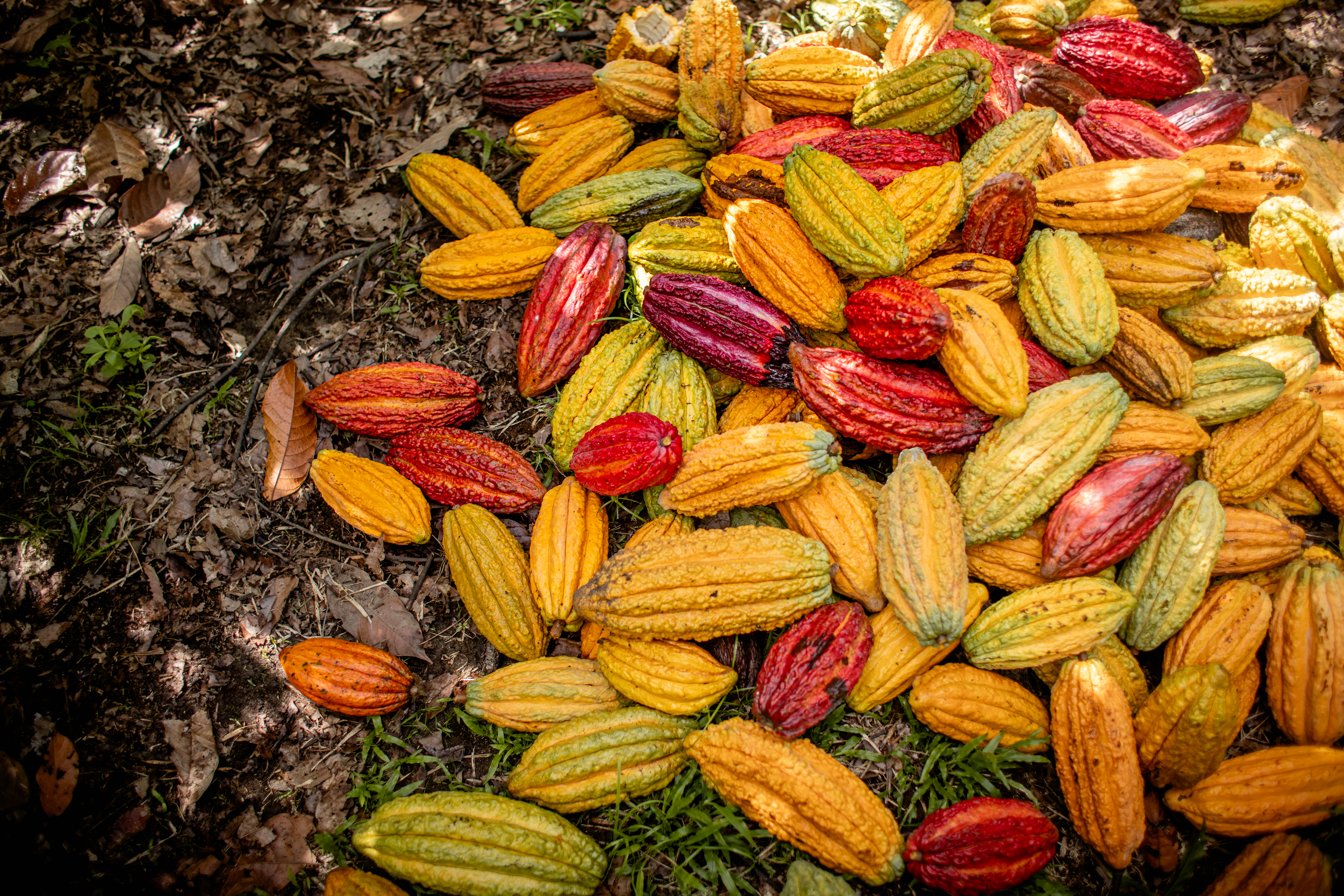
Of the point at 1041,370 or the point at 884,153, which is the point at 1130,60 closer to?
the point at 884,153

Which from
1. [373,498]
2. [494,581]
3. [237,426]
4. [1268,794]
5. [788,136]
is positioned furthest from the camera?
[788,136]

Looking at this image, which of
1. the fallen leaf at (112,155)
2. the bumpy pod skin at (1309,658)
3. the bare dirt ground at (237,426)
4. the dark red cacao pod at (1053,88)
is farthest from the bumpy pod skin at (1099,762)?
the fallen leaf at (112,155)

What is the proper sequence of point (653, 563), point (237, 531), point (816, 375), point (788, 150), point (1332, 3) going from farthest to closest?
point (1332, 3) < point (788, 150) < point (237, 531) < point (816, 375) < point (653, 563)

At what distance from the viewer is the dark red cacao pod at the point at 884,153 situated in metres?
2.98

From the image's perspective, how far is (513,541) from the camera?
2.71 meters

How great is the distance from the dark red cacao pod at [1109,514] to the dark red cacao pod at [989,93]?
1608 mm

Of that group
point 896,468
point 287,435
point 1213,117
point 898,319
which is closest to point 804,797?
point 896,468

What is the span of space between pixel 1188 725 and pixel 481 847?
2.15 meters

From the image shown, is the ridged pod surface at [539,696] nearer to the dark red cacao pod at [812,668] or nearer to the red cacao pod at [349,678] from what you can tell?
the red cacao pod at [349,678]

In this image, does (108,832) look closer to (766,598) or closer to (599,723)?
(599,723)

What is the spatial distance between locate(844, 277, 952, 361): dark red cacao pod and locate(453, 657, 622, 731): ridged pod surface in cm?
154

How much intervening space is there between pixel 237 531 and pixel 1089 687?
3.19m

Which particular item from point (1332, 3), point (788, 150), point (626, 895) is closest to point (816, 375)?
point (788, 150)

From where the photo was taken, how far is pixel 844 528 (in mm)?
2473
